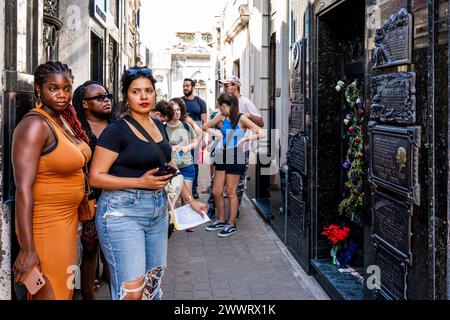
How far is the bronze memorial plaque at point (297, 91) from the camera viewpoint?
16.2 ft

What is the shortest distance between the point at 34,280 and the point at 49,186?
548mm

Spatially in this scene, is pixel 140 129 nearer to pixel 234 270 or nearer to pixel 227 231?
pixel 234 270

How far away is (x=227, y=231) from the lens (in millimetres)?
6285

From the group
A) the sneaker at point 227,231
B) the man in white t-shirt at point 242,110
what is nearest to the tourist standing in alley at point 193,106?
the man in white t-shirt at point 242,110

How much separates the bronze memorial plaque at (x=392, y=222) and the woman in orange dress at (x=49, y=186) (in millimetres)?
2028

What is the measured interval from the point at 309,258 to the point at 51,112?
3.07 metres

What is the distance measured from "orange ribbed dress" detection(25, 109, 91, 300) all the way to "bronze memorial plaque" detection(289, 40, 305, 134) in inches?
109

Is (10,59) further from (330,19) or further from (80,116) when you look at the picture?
(330,19)

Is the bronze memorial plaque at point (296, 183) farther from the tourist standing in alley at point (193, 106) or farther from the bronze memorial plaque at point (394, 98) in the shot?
the tourist standing in alley at point (193, 106)

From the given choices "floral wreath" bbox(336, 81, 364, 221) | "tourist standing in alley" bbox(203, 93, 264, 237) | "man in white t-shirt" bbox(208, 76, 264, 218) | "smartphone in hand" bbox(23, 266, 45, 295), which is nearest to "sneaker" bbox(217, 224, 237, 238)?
"tourist standing in alley" bbox(203, 93, 264, 237)

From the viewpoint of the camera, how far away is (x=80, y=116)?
3.87 metres

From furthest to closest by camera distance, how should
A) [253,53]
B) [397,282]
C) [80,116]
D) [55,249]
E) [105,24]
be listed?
1. [253,53]
2. [105,24]
3. [80,116]
4. [397,282]
5. [55,249]

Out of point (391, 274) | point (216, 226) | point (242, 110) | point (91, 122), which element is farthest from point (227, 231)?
point (391, 274)

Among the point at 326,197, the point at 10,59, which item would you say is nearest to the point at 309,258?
the point at 326,197
